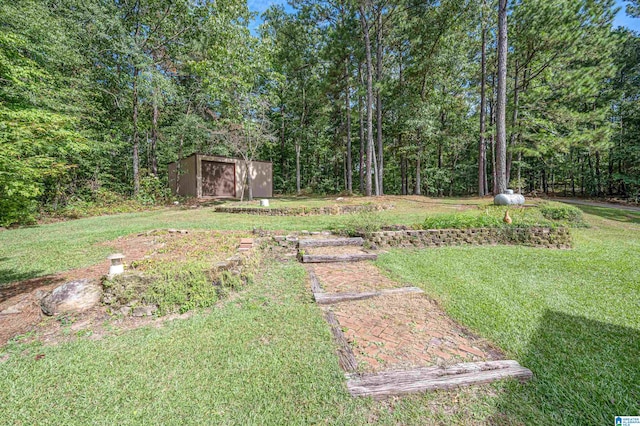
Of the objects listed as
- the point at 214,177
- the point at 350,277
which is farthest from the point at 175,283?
the point at 214,177

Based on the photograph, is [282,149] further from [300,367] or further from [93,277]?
[300,367]

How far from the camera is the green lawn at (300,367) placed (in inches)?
59.9

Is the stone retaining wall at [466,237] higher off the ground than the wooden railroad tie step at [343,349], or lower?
higher

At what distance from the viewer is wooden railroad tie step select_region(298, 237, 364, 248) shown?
4.95 m

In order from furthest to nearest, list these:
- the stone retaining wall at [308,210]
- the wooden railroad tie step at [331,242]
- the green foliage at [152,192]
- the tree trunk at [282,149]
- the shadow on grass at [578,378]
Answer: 1. the tree trunk at [282,149]
2. the green foliage at [152,192]
3. the stone retaining wall at [308,210]
4. the wooden railroad tie step at [331,242]
5. the shadow on grass at [578,378]

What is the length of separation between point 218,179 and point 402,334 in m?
16.1

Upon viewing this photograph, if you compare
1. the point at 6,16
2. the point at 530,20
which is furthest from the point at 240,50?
the point at 530,20

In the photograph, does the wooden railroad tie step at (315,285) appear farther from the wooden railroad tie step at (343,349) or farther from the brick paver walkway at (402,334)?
the wooden railroad tie step at (343,349)

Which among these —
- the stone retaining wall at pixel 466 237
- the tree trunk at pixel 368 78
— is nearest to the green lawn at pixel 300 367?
the stone retaining wall at pixel 466 237

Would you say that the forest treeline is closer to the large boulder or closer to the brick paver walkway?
the large boulder

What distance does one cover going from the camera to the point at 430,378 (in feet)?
5.63

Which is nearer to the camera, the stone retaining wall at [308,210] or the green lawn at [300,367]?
the green lawn at [300,367]

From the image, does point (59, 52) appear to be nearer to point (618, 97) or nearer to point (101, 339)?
point (101, 339)

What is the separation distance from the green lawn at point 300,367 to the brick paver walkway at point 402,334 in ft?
0.70
